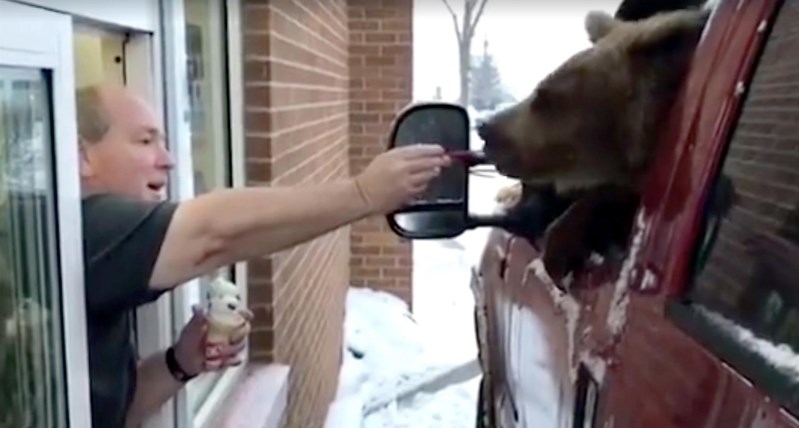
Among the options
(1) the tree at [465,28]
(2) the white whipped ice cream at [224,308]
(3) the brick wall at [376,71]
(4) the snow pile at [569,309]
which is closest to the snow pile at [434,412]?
(3) the brick wall at [376,71]

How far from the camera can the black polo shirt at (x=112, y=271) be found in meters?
2.21

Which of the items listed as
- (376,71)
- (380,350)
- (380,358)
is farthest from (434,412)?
(376,71)

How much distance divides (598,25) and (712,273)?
2.70ft

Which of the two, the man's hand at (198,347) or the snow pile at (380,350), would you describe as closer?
the man's hand at (198,347)

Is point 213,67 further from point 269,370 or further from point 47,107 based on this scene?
point 47,107

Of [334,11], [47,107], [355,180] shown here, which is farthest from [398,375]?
[47,107]

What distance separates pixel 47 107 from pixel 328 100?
5.05 meters

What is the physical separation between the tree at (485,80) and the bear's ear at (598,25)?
8.52 m

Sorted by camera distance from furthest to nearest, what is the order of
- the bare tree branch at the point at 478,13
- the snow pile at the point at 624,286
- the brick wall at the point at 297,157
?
the bare tree branch at the point at 478,13 → the brick wall at the point at 297,157 → the snow pile at the point at 624,286

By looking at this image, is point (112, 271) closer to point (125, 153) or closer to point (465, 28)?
point (125, 153)

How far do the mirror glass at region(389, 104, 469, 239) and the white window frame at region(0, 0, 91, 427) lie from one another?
0.73m

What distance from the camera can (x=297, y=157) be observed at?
16.8 feet

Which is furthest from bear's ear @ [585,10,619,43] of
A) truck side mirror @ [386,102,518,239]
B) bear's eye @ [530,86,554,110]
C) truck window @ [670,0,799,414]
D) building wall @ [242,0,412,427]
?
building wall @ [242,0,412,427]

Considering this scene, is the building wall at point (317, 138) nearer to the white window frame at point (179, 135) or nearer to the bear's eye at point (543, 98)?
the white window frame at point (179, 135)
